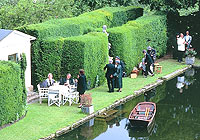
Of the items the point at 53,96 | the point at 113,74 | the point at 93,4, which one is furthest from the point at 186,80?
the point at 93,4

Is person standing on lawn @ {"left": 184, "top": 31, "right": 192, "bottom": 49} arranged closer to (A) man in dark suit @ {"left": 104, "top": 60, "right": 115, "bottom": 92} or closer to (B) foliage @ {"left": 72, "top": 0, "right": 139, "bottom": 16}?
(B) foliage @ {"left": 72, "top": 0, "right": 139, "bottom": 16}

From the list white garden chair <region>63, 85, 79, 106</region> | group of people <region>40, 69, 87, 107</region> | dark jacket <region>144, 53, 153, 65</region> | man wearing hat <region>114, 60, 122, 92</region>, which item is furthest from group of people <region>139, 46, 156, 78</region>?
white garden chair <region>63, 85, 79, 106</region>

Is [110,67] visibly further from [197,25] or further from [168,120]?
[197,25]

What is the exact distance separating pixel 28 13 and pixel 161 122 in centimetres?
1695

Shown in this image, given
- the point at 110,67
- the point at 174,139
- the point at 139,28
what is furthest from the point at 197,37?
the point at 174,139

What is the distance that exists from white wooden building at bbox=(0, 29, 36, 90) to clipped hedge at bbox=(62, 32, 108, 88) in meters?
1.65

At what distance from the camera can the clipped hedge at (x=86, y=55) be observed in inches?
906

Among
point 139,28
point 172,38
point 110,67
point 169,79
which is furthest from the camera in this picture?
point 172,38

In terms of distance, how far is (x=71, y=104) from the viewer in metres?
21.1

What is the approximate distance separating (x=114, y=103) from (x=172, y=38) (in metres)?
14.1

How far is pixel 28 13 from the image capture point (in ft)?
110

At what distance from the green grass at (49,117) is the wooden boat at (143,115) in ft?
5.90

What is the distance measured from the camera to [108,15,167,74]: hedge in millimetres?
26859

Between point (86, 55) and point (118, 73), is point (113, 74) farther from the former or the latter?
point (86, 55)
